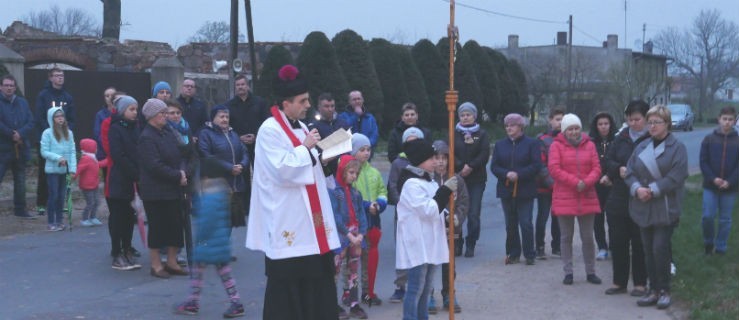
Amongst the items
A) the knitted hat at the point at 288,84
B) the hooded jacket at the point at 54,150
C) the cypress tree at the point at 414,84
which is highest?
the cypress tree at the point at 414,84

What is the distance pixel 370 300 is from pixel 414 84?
2278cm

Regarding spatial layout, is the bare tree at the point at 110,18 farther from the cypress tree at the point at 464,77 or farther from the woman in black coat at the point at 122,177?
the woman in black coat at the point at 122,177

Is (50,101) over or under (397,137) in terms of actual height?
over

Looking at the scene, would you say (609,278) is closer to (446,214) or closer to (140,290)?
(446,214)

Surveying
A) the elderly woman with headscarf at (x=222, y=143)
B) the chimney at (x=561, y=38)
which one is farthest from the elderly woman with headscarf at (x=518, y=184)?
the chimney at (x=561, y=38)

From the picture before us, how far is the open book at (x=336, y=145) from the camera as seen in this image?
6.38 meters

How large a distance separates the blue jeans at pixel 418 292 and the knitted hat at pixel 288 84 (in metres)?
1.82

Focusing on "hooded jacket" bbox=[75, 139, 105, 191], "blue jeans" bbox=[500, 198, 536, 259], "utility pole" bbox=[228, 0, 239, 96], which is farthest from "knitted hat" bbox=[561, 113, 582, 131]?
"utility pole" bbox=[228, 0, 239, 96]

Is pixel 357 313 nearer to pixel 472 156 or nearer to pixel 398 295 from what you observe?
pixel 398 295

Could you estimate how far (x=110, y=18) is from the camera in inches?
1233

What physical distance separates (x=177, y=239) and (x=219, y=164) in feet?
6.31

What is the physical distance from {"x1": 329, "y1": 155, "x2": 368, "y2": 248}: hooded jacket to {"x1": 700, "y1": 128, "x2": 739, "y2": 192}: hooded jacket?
15.2ft

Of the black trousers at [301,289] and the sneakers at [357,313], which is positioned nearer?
the black trousers at [301,289]

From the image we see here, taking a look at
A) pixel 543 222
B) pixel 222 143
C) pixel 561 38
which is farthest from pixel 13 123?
pixel 561 38
